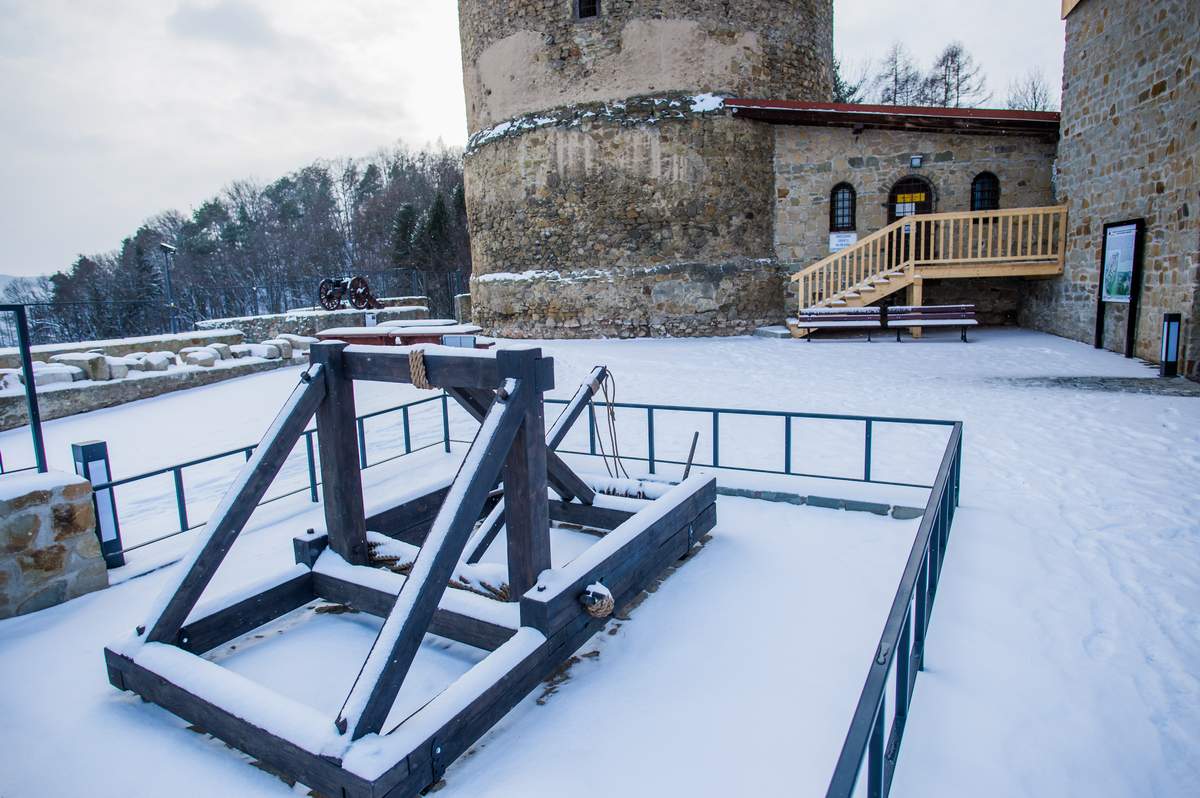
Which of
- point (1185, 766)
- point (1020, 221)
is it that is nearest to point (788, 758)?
point (1185, 766)

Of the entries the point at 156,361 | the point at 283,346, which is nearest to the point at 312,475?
the point at 156,361

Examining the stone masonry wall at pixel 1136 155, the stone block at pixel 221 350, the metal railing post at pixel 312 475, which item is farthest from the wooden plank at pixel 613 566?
the stone block at pixel 221 350

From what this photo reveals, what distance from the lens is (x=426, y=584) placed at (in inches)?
107

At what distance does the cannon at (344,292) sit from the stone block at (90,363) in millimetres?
5552

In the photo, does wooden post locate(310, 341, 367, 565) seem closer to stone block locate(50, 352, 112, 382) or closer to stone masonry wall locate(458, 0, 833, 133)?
stone block locate(50, 352, 112, 382)

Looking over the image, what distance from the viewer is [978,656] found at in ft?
10.6

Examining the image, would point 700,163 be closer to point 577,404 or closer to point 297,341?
point 297,341

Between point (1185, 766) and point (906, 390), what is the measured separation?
6569 millimetres

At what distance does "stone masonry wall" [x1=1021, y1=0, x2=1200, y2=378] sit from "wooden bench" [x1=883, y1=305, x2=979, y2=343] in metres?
1.74

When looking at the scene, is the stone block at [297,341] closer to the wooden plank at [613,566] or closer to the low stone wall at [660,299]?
the low stone wall at [660,299]

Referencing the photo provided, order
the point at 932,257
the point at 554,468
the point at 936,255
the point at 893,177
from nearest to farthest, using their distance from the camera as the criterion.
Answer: the point at 554,468
the point at 932,257
the point at 893,177
the point at 936,255

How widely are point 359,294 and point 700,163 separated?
27.6 ft

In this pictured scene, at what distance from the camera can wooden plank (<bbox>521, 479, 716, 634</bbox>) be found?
3061 mm

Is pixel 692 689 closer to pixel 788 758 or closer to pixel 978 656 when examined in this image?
pixel 788 758
